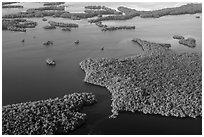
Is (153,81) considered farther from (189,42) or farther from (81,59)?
(189,42)

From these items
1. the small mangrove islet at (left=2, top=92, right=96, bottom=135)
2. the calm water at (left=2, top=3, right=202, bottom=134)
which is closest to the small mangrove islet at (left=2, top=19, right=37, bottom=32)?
the calm water at (left=2, top=3, right=202, bottom=134)

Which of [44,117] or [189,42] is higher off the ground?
[189,42]

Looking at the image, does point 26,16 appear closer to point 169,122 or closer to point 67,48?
point 67,48

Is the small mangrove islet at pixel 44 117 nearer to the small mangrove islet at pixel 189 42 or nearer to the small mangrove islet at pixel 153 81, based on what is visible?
the small mangrove islet at pixel 153 81

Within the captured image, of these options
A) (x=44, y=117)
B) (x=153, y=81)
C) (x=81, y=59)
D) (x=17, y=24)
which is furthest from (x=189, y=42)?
(x=44, y=117)

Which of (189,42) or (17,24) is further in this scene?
(17,24)

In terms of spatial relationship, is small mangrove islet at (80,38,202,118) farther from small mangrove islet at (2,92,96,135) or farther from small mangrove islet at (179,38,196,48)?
small mangrove islet at (179,38,196,48)

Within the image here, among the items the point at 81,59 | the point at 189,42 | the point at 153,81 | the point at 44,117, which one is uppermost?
the point at 189,42
